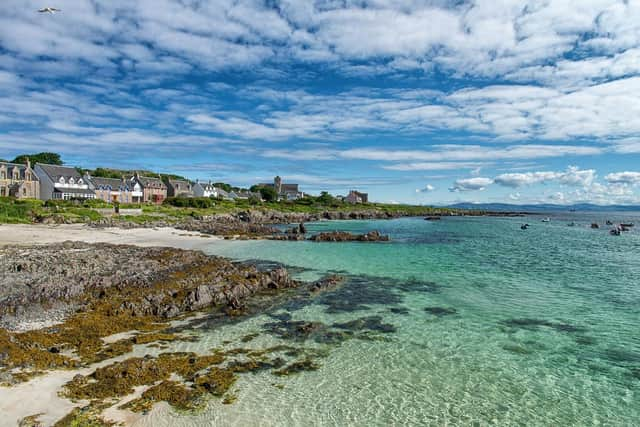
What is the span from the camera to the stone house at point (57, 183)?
7550cm

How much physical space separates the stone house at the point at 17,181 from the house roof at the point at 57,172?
275 centimetres

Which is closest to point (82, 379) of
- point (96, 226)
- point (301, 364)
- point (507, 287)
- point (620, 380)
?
point (301, 364)

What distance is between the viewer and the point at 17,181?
231ft

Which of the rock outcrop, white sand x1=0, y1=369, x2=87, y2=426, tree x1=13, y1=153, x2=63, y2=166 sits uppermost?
tree x1=13, y1=153, x2=63, y2=166

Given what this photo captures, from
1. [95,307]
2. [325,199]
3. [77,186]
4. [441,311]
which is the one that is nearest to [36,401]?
[95,307]

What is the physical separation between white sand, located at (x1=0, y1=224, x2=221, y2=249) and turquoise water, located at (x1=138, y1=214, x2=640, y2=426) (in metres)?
20.2

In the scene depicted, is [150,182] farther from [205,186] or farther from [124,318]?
[124,318]

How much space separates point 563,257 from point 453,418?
33.8 meters

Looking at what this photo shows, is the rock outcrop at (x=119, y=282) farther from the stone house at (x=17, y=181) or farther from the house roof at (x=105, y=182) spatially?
the house roof at (x=105, y=182)

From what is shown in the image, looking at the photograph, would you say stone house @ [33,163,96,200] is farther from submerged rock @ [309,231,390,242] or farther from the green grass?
submerged rock @ [309,231,390,242]

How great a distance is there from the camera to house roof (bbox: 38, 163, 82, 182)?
249 ft

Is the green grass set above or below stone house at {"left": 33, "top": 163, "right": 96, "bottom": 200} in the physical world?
below

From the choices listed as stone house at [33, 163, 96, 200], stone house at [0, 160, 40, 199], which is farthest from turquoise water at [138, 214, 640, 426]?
stone house at [33, 163, 96, 200]

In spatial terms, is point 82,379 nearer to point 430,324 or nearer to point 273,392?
point 273,392
